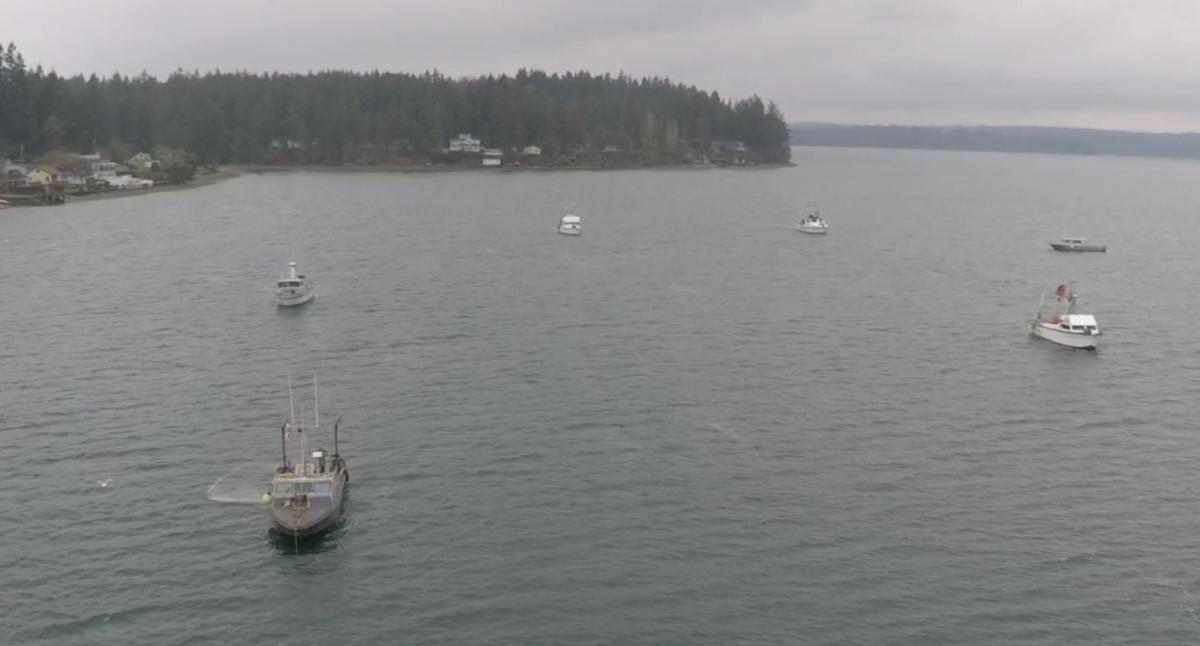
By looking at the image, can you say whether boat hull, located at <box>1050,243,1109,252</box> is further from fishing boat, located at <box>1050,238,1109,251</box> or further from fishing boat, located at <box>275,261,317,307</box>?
fishing boat, located at <box>275,261,317,307</box>

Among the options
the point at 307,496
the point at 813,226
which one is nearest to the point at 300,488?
the point at 307,496

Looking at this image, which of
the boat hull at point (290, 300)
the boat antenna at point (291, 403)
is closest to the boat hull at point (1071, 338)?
the boat antenna at point (291, 403)

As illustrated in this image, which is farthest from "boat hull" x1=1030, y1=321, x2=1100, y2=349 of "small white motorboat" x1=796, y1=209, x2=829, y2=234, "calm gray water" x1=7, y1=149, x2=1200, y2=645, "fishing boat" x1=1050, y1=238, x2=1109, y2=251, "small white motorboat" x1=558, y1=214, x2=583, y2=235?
"small white motorboat" x1=558, y1=214, x2=583, y2=235

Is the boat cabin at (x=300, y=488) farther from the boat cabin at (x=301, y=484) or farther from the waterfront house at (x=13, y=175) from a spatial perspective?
the waterfront house at (x=13, y=175)

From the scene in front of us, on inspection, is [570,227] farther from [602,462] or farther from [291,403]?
[602,462]

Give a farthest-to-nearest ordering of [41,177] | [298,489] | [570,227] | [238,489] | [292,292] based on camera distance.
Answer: [41,177] < [570,227] < [292,292] < [238,489] < [298,489]

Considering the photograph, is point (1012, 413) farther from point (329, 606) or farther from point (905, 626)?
point (329, 606)
